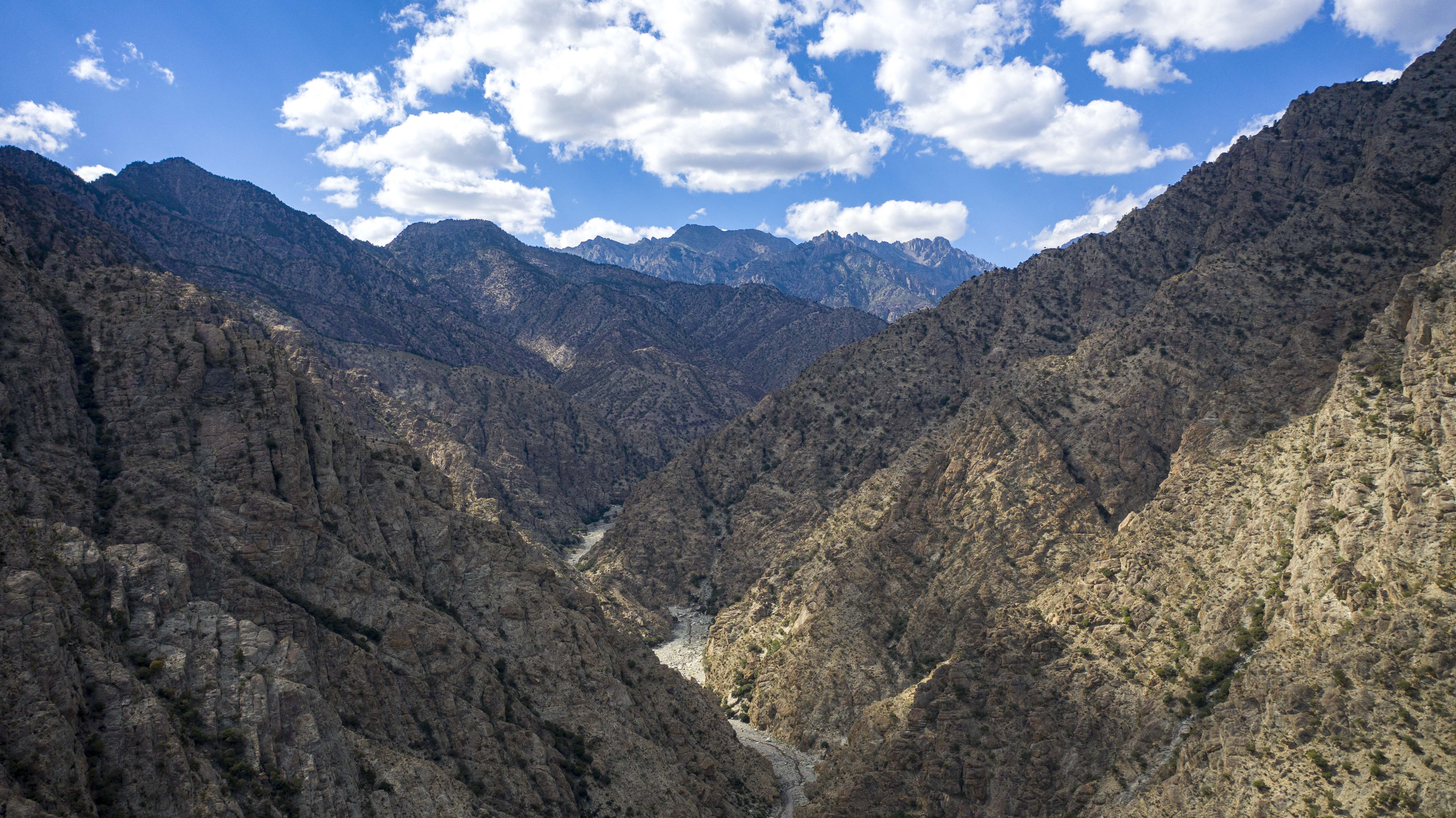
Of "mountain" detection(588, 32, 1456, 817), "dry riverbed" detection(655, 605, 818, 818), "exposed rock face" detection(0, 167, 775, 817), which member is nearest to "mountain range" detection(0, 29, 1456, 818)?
"exposed rock face" detection(0, 167, 775, 817)

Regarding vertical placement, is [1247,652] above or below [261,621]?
below

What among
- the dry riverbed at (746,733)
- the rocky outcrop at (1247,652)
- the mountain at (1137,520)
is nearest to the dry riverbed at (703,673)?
the dry riverbed at (746,733)

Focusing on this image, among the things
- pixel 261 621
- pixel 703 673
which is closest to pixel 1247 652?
pixel 261 621

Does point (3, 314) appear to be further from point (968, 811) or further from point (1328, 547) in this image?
point (1328, 547)

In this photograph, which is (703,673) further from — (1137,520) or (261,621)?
(261,621)

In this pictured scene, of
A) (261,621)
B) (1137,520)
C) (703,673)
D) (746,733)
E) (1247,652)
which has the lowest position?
(746,733)

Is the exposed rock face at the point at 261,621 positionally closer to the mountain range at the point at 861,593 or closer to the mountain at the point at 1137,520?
the mountain range at the point at 861,593
